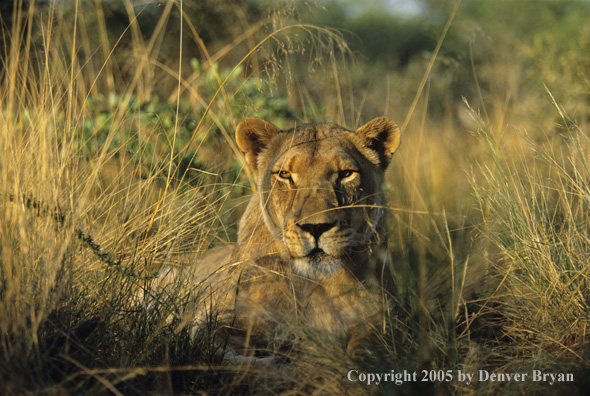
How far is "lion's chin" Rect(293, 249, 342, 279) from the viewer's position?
3.40 m

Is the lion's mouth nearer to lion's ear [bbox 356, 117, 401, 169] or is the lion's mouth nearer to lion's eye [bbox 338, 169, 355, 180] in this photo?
lion's eye [bbox 338, 169, 355, 180]

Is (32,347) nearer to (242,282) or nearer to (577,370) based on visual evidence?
(242,282)

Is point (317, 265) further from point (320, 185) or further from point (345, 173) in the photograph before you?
point (345, 173)

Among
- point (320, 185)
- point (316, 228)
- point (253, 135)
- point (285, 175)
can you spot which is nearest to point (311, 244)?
point (316, 228)

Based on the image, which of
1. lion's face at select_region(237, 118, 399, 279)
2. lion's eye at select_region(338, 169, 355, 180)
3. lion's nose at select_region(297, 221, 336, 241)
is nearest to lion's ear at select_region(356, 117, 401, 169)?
lion's face at select_region(237, 118, 399, 279)

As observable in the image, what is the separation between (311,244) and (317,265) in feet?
0.55

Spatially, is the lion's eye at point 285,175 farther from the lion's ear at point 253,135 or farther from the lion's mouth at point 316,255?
the lion's mouth at point 316,255

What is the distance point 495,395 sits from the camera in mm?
2811

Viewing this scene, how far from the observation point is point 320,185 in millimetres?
3584

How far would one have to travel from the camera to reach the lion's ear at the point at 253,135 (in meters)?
3.92

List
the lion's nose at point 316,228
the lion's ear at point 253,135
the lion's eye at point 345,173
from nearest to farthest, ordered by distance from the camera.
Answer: the lion's nose at point 316,228 < the lion's eye at point 345,173 < the lion's ear at point 253,135

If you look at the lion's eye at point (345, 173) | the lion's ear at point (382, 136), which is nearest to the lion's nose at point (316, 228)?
the lion's eye at point (345, 173)

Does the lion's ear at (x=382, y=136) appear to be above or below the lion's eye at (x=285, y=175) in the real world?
above

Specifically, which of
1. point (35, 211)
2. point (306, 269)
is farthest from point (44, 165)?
point (306, 269)
